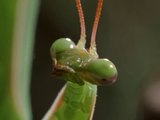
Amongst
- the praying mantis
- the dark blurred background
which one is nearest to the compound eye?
the praying mantis

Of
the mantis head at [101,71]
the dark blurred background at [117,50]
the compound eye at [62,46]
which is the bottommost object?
the dark blurred background at [117,50]

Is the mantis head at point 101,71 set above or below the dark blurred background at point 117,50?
above

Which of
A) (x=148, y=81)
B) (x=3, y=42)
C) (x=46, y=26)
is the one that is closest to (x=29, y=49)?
(x=3, y=42)

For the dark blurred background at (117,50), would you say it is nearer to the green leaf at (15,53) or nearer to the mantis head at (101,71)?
the green leaf at (15,53)

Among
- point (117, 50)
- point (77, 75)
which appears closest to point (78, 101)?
point (77, 75)

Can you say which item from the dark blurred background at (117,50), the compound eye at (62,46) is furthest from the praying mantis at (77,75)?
the dark blurred background at (117,50)

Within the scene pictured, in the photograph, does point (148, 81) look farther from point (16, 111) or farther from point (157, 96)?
point (16, 111)
